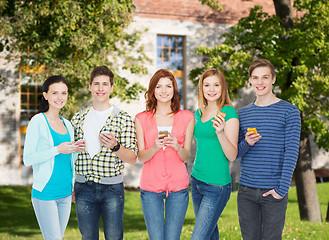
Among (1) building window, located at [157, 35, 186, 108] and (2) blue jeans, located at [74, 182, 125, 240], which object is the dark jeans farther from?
(1) building window, located at [157, 35, 186, 108]

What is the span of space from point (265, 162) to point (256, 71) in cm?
98

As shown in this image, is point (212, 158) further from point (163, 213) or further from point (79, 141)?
point (79, 141)

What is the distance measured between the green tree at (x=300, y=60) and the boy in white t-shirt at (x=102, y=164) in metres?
8.76

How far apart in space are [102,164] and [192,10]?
65.5 ft

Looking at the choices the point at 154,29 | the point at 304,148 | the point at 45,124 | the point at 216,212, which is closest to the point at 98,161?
the point at 45,124

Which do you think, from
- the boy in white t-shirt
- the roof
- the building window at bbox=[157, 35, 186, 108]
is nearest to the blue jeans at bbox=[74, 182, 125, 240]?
the boy in white t-shirt

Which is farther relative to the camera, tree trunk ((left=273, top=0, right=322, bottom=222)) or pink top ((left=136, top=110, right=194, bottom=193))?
tree trunk ((left=273, top=0, right=322, bottom=222))

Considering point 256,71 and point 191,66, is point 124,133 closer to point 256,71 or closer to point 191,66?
point 256,71

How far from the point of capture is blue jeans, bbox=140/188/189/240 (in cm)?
396

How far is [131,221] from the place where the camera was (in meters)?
15.9

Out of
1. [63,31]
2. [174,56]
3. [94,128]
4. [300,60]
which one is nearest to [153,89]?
[94,128]

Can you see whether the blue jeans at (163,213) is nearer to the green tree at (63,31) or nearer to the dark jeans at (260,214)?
the dark jeans at (260,214)

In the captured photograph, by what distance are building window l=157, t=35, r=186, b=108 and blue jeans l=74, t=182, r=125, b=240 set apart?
60.4 feet

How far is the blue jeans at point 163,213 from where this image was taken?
396 centimetres
